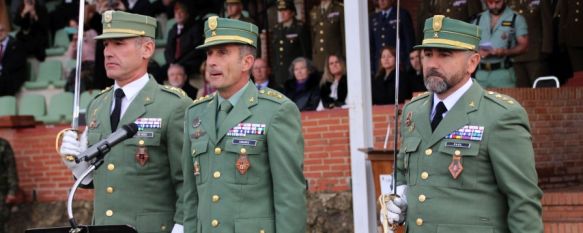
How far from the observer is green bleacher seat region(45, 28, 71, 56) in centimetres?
1664

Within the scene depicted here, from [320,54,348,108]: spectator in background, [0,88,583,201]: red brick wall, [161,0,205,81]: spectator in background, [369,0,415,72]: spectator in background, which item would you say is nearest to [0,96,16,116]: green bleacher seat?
[0,88,583,201]: red brick wall

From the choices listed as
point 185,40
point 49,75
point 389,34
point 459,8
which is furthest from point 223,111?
point 49,75

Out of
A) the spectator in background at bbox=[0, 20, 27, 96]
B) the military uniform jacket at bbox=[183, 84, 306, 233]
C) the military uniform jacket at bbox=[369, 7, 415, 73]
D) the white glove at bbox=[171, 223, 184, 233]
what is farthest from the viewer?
the spectator in background at bbox=[0, 20, 27, 96]

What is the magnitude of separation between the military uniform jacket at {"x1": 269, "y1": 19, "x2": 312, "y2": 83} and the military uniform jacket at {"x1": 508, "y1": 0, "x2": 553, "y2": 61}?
260 cm

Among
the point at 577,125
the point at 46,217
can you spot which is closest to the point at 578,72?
the point at 577,125

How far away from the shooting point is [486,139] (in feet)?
20.7

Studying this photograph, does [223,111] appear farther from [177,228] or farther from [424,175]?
[424,175]

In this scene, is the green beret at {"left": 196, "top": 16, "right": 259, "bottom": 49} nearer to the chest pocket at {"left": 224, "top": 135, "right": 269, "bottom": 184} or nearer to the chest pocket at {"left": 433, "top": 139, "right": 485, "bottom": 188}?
the chest pocket at {"left": 224, "top": 135, "right": 269, "bottom": 184}

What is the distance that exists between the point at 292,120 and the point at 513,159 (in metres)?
1.32

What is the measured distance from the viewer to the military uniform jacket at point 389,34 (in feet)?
43.0

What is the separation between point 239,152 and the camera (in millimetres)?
6879

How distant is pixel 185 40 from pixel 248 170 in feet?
26.3

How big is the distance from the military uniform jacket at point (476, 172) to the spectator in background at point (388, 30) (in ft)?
21.4

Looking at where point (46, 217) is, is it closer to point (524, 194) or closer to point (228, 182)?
point (228, 182)
